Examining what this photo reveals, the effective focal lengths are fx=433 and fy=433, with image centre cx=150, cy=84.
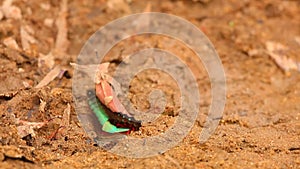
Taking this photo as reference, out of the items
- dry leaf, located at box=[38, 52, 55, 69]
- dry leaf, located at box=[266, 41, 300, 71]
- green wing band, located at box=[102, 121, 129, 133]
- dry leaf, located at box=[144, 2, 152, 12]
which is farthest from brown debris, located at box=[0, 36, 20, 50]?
dry leaf, located at box=[266, 41, 300, 71]

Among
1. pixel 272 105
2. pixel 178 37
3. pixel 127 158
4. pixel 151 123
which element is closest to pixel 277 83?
pixel 272 105

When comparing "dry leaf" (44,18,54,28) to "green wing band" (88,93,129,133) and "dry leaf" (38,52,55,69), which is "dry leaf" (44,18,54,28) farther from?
"green wing band" (88,93,129,133)

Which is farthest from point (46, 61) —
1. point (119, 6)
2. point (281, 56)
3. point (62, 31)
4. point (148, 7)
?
point (281, 56)

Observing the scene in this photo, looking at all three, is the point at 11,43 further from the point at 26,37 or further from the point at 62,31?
the point at 62,31

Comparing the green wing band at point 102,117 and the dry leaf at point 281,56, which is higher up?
the dry leaf at point 281,56

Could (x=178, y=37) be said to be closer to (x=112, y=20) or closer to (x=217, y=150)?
(x=112, y=20)

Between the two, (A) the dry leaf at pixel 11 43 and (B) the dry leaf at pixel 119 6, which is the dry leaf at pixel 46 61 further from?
(B) the dry leaf at pixel 119 6

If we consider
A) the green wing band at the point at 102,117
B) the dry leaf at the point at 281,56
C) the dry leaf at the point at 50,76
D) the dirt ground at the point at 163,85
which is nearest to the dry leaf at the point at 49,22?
the dirt ground at the point at 163,85
